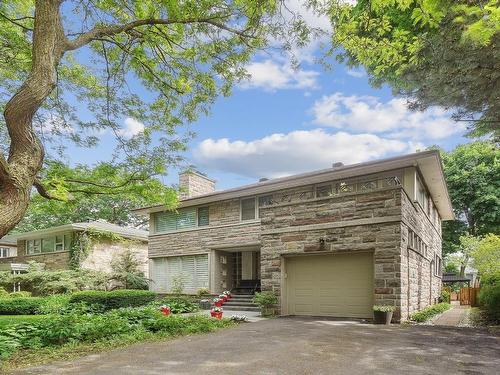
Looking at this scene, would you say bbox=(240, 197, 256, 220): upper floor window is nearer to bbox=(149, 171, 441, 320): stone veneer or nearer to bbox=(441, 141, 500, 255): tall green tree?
bbox=(149, 171, 441, 320): stone veneer

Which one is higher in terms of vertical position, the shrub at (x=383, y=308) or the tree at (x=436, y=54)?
the tree at (x=436, y=54)

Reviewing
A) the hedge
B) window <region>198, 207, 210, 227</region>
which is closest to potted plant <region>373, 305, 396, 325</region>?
the hedge

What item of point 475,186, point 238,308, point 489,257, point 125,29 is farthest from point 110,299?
point 475,186

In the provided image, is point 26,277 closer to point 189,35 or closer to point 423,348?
point 189,35

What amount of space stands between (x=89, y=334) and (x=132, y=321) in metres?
1.79

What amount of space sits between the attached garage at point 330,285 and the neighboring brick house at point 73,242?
45.6ft

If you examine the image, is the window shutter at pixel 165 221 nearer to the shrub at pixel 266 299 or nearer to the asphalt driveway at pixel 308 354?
the shrub at pixel 266 299

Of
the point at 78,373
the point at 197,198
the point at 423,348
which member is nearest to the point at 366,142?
the point at 197,198

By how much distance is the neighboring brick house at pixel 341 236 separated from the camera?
10969 millimetres

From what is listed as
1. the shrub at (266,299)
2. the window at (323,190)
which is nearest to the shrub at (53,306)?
the shrub at (266,299)

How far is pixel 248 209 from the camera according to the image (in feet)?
59.4

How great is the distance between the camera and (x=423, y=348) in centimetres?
720

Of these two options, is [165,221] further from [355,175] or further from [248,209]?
[355,175]

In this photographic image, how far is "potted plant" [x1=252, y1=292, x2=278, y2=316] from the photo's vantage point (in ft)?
40.4
